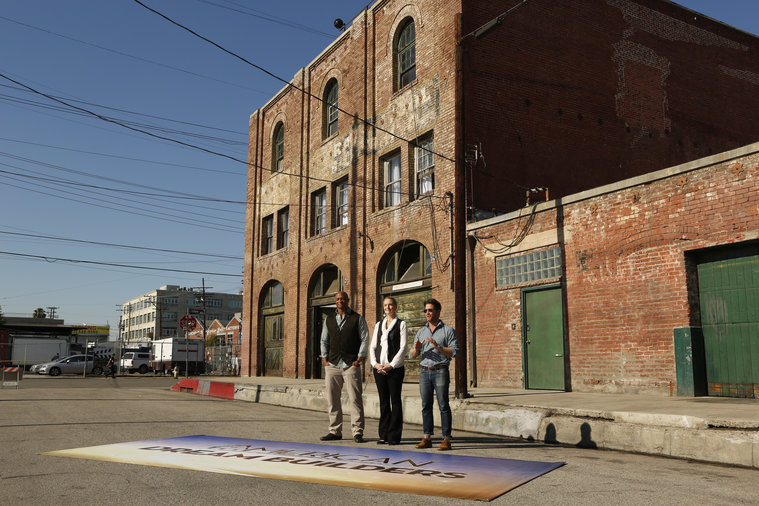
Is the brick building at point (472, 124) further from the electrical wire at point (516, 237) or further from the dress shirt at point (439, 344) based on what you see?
the dress shirt at point (439, 344)

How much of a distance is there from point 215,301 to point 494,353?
104357mm

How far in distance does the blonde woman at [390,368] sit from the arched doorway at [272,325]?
17943mm

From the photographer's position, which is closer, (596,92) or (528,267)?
(528,267)

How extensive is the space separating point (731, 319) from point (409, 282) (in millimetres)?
8840

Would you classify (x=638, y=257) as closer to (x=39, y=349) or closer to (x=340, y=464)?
(x=340, y=464)

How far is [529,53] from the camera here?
17.9 metres

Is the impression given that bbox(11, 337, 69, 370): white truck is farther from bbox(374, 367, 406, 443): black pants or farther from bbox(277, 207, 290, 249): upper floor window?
bbox(374, 367, 406, 443): black pants

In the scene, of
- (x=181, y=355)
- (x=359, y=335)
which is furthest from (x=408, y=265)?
(x=181, y=355)

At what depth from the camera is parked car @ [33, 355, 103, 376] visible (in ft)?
134

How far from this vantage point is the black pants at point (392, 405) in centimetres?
790

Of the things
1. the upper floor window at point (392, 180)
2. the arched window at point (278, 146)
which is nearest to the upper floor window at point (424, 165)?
the upper floor window at point (392, 180)

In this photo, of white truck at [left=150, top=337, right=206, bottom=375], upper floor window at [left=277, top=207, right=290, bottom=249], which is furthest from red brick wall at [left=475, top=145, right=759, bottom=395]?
white truck at [left=150, top=337, right=206, bottom=375]

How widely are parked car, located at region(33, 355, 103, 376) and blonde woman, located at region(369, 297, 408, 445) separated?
37.4m

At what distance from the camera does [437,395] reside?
7707 millimetres
